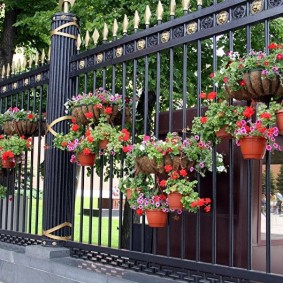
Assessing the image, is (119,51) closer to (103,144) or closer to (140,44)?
(140,44)

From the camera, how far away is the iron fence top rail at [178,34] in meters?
3.79

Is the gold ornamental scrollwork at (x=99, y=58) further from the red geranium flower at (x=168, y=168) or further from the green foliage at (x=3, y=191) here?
the green foliage at (x=3, y=191)

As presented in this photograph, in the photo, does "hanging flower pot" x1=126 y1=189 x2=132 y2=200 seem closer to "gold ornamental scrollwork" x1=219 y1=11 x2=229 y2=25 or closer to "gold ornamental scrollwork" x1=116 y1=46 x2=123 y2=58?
"gold ornamental scrollwork" x1=116 y1=46 x2=123 y2=58

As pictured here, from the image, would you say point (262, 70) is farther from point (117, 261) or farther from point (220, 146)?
point (117, 261)

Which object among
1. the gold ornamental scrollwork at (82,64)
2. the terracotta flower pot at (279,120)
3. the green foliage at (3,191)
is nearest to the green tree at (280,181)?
the terracotta flower pot at (279,120)

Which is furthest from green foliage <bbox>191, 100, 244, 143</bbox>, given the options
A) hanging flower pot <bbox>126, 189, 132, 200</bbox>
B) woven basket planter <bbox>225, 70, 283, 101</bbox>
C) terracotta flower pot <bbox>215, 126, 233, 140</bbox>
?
hanging flower pot <bbox>126, 189, 132, 200</bbox>

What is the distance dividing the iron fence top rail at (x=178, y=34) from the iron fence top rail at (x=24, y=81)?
20.9 inches

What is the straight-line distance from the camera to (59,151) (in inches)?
217

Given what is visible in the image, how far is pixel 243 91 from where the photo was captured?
350 cm

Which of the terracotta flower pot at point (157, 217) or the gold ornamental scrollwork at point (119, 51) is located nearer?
the terracotta flower pot at point (157, 217)

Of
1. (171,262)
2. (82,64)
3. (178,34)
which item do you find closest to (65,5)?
(82,64)

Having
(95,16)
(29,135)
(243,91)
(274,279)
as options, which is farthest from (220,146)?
(95,16)

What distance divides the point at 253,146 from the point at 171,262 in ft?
4.22

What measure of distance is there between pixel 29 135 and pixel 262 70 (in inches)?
152
